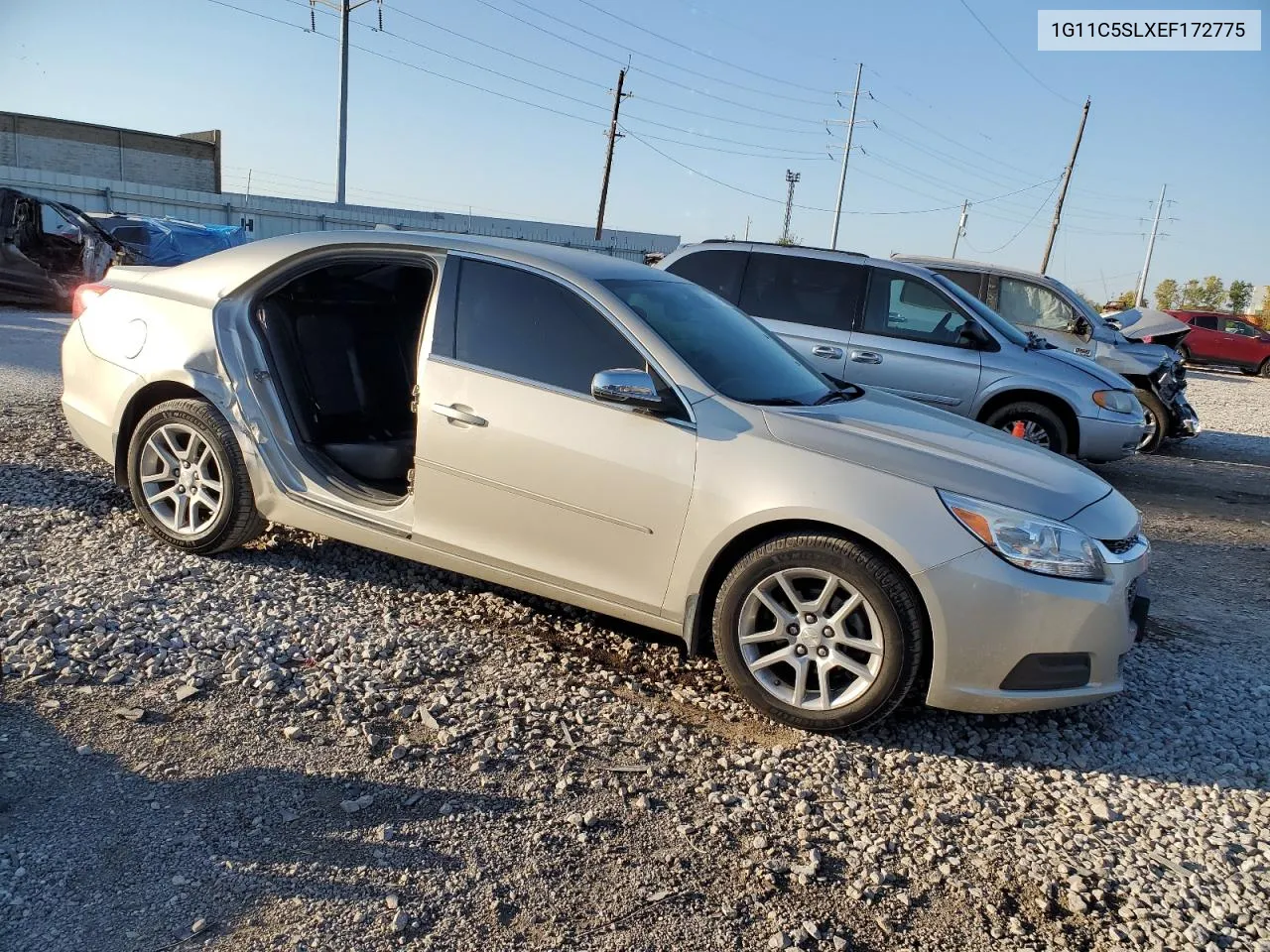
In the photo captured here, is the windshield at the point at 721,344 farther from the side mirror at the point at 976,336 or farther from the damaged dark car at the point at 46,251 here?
the damaged dark car at the point at 46,251

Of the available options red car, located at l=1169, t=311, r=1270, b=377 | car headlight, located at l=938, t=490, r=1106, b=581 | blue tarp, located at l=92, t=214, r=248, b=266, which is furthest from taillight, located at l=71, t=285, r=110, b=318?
red car, located at l=1169, t=311, r=1270, b=377

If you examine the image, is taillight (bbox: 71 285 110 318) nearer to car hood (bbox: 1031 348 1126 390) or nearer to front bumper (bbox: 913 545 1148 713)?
front bumper (bbox: 913 545 1148 713)

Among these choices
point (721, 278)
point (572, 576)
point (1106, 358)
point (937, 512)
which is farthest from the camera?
point (1106, 358)

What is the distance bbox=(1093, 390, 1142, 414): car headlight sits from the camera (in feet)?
27.1

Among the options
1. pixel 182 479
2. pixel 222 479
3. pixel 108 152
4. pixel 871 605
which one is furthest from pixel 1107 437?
pixel 108 152

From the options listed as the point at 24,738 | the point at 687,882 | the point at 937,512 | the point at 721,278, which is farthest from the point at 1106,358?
the point at 24,738

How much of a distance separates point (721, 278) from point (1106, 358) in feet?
17.1

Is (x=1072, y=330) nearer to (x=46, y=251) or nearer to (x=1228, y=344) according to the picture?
(x=46, y=251)

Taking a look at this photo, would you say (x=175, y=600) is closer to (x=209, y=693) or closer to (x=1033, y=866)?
(x=209, y=693)

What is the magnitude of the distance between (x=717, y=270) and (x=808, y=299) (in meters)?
0.89

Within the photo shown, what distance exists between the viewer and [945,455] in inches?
144

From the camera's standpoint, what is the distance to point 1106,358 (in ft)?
35.9

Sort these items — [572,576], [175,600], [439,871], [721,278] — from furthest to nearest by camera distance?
[721,278], [175,600], [572,576], [439,871]

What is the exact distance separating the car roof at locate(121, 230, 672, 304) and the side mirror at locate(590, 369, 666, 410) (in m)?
0.60
